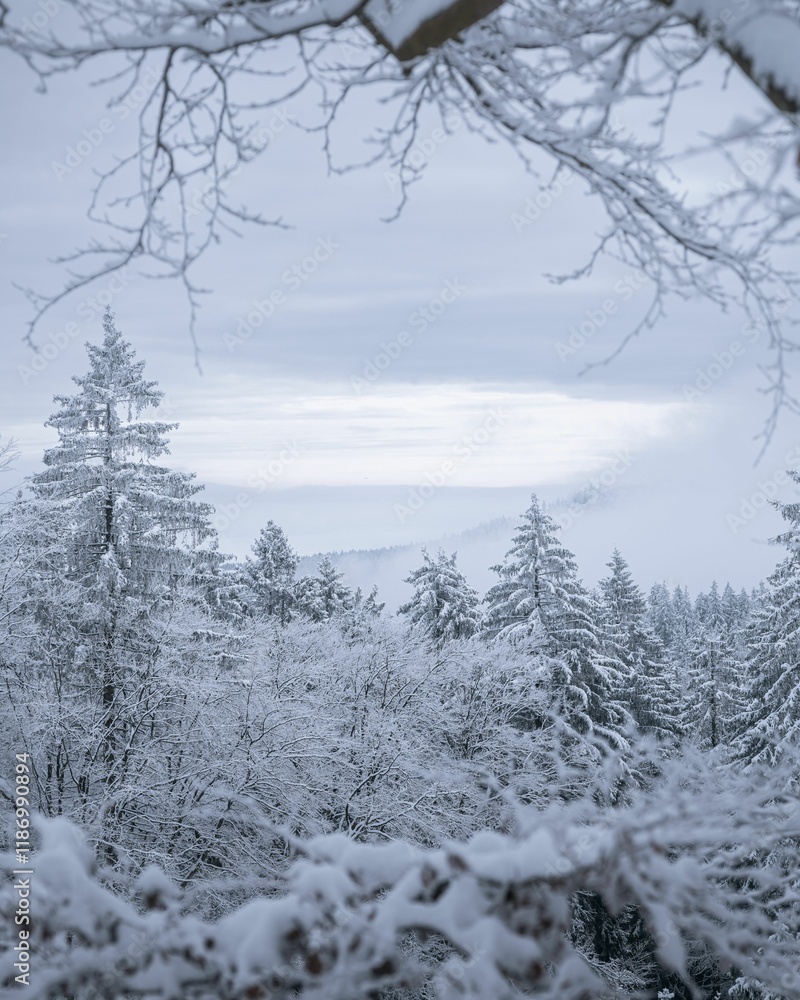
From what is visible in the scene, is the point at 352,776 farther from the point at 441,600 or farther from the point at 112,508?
the point at 441,600

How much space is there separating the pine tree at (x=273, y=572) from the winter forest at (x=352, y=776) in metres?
2.97

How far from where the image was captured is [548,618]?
2280 centimetres

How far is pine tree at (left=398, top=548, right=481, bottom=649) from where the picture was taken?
25875 mm

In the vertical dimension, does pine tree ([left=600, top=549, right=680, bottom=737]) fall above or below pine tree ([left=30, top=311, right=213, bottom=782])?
below

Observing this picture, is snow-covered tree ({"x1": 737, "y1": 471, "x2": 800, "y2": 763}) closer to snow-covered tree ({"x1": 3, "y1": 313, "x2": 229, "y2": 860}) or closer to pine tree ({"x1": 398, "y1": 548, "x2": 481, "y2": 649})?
pine tree ({"x1": 398, "y1": 548, "x2": 481, "y2": 649})

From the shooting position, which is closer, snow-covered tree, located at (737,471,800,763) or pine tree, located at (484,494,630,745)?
snow-covered tree, located at (737,471,800,763)

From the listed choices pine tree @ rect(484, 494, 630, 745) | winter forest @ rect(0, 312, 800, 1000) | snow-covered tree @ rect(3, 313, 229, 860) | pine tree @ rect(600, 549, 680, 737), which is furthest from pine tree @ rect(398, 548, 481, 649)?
snow-covered tree @ rect(3, 313, 229, 860)

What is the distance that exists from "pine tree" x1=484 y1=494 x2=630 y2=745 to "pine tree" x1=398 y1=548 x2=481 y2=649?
228cm

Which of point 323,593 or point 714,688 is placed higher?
point 323,593

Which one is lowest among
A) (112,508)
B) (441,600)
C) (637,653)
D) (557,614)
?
(637,653)

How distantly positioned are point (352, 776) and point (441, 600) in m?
13.1

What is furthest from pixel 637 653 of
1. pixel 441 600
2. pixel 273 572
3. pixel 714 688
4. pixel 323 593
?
pixel 273 572

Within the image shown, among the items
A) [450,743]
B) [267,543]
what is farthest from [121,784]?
[267,543]

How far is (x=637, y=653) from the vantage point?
1127 inches
